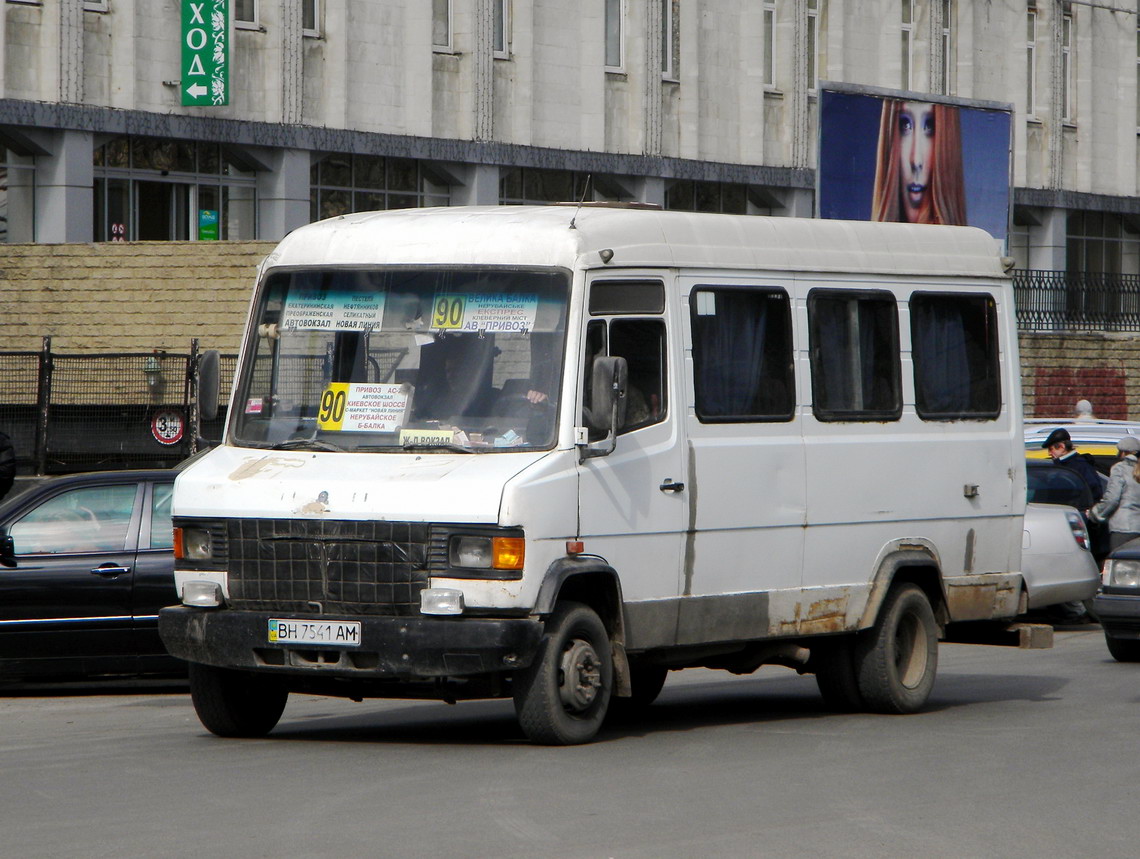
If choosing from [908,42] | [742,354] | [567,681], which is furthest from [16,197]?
[567,681]

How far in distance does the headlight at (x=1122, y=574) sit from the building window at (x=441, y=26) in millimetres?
19692

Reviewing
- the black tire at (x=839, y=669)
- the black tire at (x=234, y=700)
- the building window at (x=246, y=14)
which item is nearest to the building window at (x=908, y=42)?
the building window at (x=246, y=14)

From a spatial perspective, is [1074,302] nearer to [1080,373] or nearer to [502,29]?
[1080,373]

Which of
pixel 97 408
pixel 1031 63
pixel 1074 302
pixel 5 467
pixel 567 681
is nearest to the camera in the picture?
pixel 567 681

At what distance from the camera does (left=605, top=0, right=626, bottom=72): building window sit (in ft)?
113

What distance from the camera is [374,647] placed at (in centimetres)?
915

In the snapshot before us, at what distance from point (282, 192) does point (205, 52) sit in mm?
2736

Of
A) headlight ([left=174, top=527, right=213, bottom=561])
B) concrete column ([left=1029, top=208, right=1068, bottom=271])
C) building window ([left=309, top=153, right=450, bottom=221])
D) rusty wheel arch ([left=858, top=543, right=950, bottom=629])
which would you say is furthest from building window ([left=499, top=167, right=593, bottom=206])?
headlight ([left=174, top=527, right=213, bottom=561])

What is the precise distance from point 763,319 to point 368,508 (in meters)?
2.60

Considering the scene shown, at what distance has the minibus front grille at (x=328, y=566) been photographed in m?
9.16

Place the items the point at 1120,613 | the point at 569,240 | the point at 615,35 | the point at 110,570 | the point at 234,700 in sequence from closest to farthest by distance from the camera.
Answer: the point at 569,240
the point at 234,700
the point at 110,570
the point at 1120,613
the point at 615,35

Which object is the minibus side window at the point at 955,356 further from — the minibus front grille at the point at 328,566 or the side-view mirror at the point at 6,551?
the side-view mirror at the point at 6,551

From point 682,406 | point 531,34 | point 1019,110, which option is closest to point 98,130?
point 531,34

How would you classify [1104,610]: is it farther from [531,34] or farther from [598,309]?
[531,34]
